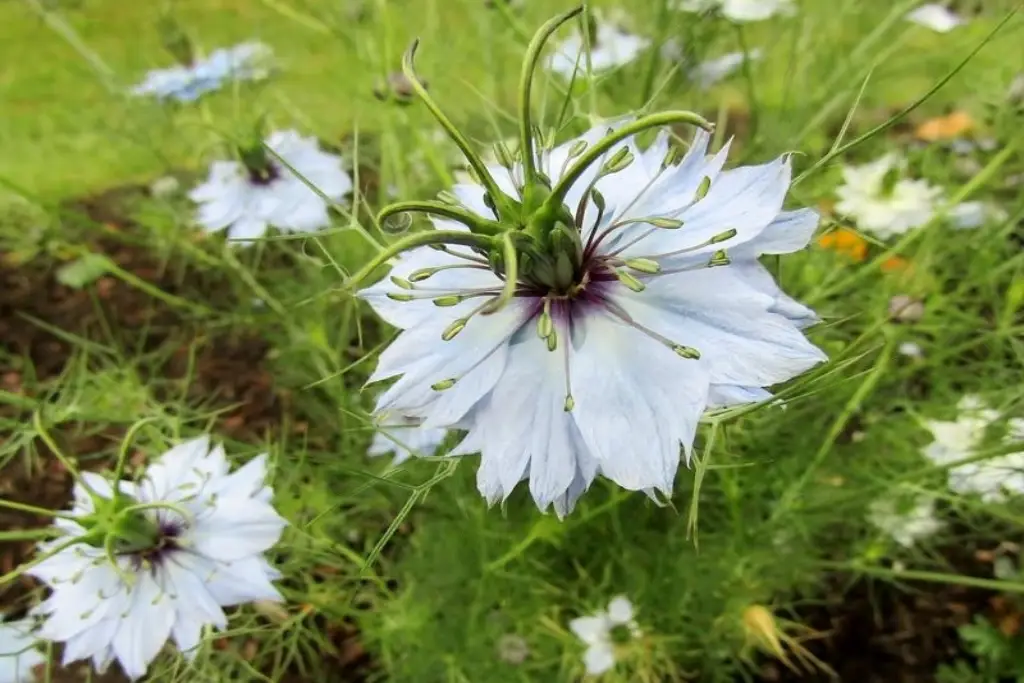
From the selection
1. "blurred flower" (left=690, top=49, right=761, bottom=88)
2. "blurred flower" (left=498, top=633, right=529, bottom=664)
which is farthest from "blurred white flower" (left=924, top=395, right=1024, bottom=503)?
"blurred flower" (left=690, top=49, right=761, bottom=88)

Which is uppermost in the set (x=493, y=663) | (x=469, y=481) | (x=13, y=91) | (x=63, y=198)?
(x=13, y=91)

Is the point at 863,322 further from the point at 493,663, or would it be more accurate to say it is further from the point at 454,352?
the point at 454,352

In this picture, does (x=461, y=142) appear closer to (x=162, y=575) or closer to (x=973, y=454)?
(x=162, y=575)

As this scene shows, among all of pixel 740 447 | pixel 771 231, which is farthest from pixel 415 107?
pixel 771 231

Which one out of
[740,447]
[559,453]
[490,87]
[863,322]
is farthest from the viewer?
[490,87]

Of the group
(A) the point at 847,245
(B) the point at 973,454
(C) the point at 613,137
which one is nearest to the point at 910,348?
(B) the point at 973,454

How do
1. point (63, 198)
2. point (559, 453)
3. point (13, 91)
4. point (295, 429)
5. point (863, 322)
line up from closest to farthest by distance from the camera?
point (559, 453) < point (863, 322) < point (295, 429) < point (63, 198) < point (13, 91)
